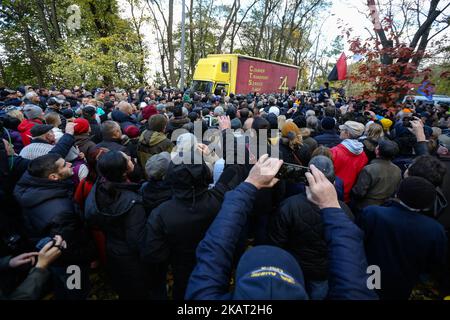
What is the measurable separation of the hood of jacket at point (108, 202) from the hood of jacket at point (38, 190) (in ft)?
1.25

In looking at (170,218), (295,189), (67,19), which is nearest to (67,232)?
(170,218)

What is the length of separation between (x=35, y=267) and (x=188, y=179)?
1.21 meters

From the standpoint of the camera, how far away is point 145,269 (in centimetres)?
254

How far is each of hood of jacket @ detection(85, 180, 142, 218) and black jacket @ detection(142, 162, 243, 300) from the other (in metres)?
0.32

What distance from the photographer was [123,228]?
7.84 feet

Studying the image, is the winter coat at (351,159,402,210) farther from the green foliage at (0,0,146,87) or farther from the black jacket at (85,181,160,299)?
the green foliage at (0,0,146,87)

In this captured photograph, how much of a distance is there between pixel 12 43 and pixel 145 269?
87.8 feet

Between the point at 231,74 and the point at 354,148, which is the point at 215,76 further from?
the point at 354,148

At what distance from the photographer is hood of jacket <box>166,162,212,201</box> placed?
2090 millimetres

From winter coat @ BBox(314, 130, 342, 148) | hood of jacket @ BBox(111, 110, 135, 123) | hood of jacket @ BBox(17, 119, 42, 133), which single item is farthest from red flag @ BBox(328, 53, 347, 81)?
hood of jacket @ BBox(17, 119, 42, 133)

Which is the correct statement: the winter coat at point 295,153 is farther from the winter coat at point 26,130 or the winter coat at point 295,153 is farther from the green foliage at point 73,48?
the green foliage at point 73,48

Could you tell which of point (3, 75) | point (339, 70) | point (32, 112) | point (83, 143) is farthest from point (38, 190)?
point (3, 75)

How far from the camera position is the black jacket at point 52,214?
236 cm

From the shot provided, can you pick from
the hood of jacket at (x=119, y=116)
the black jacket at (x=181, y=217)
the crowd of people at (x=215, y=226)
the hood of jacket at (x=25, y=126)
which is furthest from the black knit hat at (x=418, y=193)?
the hood of jacket at (x=25, y=126)
